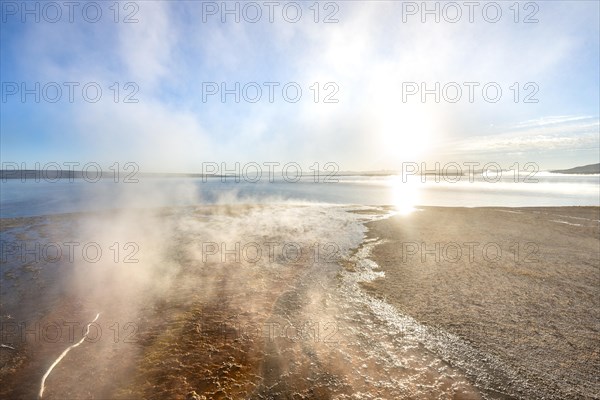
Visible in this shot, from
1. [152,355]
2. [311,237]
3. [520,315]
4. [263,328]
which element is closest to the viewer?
[152,355]

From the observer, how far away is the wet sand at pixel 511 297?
16.1 feet

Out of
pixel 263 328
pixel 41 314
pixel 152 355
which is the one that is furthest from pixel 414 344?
pixel 41 314

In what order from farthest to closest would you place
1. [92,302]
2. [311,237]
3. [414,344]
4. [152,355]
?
[311,237], [92,302], [414,344], [152,355]

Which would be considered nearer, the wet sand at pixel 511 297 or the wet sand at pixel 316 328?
the wet sand at pixel 316 328

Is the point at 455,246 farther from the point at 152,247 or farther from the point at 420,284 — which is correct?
the point at 152,247

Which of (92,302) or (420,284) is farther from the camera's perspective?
(420,284)

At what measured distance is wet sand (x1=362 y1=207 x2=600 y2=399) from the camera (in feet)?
16.1

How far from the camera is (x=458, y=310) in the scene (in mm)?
7012

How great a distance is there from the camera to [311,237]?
14836mm

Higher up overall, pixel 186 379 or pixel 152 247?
pixel 152 247

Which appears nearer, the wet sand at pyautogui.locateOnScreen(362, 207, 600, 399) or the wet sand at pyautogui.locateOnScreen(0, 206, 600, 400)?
the wet sand at pyautogui.locateOnScreen(0, 206, 600, 400)

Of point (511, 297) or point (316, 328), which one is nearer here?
point (316, 328)

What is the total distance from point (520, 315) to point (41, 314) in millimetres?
11273

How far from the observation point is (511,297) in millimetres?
7746
